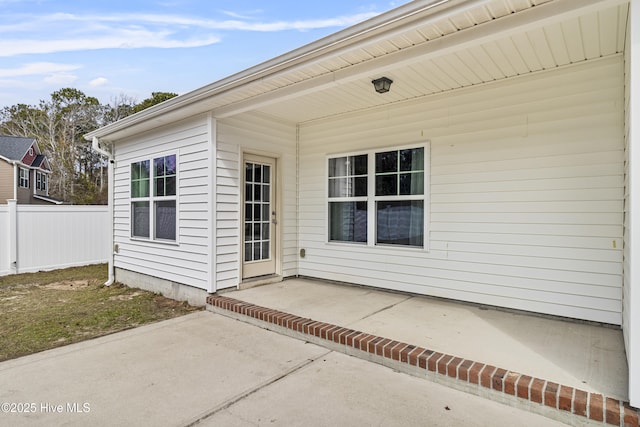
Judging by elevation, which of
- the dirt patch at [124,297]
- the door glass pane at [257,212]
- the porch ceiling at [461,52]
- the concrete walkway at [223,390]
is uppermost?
the porch ceiling at [461,52]

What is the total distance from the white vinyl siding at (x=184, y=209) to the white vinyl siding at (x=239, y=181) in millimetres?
183

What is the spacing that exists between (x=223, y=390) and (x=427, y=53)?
9.75 feet

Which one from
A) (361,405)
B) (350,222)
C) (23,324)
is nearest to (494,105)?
(350,222)

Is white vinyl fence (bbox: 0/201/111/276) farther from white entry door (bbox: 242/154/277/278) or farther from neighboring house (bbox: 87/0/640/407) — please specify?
white entry door (bbox: 242/154/277/278)

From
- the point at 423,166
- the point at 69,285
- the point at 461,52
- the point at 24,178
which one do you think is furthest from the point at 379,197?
the point at 24,178

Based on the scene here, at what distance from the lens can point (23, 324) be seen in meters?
4.09

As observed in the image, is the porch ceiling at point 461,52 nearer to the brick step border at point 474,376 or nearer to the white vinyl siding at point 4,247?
the brick step border at point 474,376

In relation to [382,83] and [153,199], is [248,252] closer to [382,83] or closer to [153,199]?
[153,199]

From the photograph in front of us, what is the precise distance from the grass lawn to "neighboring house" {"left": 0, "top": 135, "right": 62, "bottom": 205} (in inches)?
529

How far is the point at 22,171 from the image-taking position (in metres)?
18.4

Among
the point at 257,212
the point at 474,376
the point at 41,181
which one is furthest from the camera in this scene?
the point at 41,181

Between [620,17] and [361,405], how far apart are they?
3.33 meters

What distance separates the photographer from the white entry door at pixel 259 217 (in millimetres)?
5113
